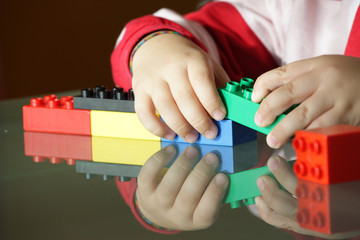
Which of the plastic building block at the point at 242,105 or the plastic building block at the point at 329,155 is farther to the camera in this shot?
the plastic building block at the point at 242,105

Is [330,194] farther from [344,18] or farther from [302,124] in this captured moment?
[344,18]

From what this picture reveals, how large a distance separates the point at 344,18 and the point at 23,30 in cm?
181

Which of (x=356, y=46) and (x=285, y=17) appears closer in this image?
(x=356, y=46)

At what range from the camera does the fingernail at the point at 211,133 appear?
24.6 inches

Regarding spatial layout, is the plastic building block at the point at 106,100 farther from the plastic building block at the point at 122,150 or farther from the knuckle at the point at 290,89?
the knuckle at the point at 290,89

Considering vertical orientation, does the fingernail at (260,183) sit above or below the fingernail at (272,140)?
below

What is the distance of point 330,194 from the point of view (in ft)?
1.34

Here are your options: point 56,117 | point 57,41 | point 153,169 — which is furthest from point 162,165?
point 57,41

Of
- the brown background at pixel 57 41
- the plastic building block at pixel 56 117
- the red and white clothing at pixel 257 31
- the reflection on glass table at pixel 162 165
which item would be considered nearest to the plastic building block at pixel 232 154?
the reflection on glass table at pixel 162 165

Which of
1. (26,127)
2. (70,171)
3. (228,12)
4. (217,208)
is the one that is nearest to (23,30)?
(228,12)

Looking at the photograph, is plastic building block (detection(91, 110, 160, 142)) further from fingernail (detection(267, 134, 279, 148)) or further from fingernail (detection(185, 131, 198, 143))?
fingernail (detection(267, 134, 279, 148))

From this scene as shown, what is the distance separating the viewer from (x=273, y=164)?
512 millimetres

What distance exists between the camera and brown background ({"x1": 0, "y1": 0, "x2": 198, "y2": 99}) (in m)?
2.45

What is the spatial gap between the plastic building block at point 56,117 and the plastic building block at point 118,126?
0.5 inches
